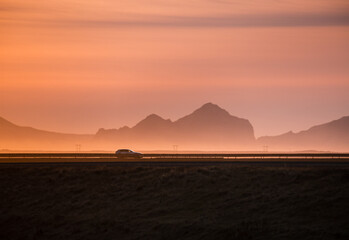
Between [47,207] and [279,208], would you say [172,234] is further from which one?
[47,207]

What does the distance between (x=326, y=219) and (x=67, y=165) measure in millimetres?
31476

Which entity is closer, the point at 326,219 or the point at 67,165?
the point at 326,219

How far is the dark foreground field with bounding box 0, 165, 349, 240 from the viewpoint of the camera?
42438 mm

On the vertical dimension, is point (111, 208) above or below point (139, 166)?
below

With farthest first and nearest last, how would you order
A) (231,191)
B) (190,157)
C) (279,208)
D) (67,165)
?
(190,157)
(67,165)
(231,191)
(279,208)

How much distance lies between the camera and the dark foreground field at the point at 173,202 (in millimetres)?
42438

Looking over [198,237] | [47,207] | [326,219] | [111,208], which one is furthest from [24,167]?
[326,219]

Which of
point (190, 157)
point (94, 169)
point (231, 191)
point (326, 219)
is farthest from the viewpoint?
point (190, 157)

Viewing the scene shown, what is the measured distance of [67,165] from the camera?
6506 centimetres

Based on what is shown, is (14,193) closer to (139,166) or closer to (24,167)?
(24,167)

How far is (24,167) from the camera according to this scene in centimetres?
6266

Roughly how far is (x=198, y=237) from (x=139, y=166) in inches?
793

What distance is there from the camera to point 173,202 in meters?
50.5

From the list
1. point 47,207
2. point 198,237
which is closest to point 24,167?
point 47,207
